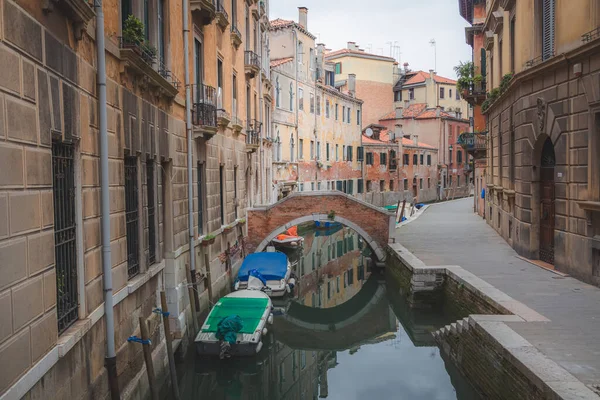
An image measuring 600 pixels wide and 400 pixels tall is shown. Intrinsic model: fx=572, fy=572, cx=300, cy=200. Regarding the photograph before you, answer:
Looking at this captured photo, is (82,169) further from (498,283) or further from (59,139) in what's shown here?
(498,283)

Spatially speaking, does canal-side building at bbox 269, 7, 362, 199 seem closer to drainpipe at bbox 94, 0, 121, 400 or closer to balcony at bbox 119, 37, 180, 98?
balcony at bbox 119, 37, 180, 98

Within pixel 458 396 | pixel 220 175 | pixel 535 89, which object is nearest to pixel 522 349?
pixel 458 396

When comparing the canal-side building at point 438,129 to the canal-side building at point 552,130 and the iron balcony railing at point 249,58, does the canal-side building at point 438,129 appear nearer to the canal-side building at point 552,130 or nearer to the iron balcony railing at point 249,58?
the iron balcony railing at point 249,58

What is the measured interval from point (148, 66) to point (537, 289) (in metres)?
8.43

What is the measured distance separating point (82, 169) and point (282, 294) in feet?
38.6

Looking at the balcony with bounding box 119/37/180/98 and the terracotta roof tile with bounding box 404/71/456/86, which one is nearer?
the balcony with bounding box 119/37/180/98

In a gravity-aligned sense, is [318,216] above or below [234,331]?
above

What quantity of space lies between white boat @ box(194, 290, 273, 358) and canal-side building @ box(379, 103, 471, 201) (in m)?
39.7

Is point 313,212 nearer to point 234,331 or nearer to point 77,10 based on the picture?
point 234,331

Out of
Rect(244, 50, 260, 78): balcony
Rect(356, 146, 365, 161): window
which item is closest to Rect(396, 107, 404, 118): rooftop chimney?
Rect(356, 146, 365, 161): window

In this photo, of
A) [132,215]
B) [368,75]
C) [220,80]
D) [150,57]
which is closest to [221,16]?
[220,80]

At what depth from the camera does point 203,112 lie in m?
12.4

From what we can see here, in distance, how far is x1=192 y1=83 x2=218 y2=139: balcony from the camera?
12.2 m

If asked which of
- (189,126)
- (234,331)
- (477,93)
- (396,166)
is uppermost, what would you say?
(477,93)
